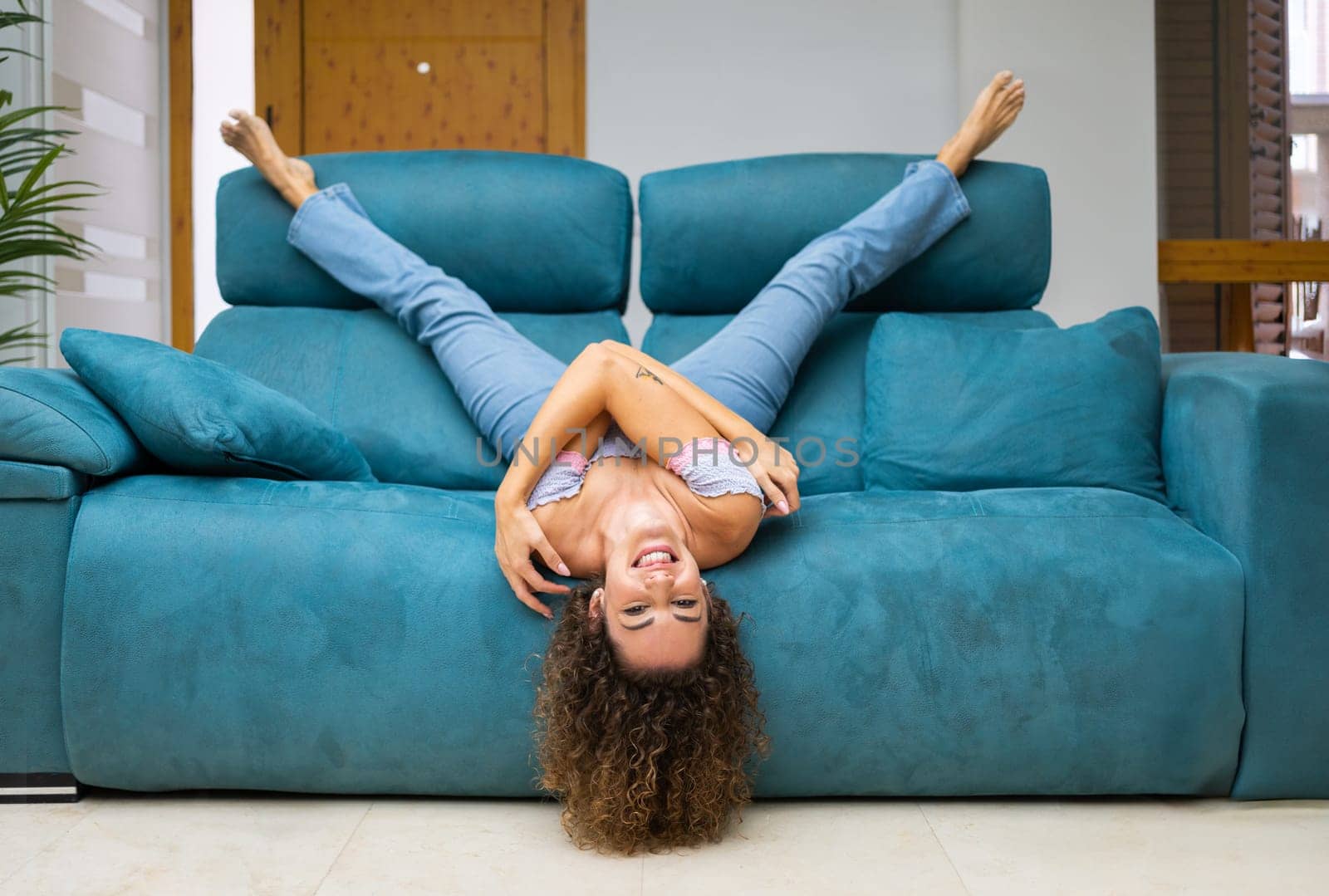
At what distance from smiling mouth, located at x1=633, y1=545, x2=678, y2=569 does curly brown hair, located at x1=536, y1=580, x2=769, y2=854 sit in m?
0.10

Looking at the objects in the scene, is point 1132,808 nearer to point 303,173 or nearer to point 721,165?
point 721,165

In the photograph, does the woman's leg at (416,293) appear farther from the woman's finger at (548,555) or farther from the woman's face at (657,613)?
the woman's face at (657,613)

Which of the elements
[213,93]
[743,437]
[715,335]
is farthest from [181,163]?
[743,437]

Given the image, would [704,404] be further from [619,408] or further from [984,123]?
[984,123]

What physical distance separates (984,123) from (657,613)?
58.7 inches

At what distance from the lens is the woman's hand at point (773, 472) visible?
5.24 feet

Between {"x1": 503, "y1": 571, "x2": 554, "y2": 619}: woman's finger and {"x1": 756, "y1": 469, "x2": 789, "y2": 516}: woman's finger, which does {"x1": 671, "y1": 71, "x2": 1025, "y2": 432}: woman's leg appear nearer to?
{"x1": 756, "y1": 469, "x2": 789, "y2": 516}: woman's finger

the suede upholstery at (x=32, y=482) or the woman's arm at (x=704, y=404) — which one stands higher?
the woman's arm at (x=704, y=404)

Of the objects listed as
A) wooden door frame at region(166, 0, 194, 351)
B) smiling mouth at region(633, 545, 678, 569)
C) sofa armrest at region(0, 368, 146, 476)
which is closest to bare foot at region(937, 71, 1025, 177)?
smiling mouth at region(633, 545, 678, 569)

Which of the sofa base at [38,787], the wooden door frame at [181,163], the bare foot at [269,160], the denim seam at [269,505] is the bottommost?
the sofa base at [38,787]

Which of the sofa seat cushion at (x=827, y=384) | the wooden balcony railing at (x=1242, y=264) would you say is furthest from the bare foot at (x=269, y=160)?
the wooden balcony railing at (x=1242, y=264)

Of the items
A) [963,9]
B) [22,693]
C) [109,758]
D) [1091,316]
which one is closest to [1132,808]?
[109,758]

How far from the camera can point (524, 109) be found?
4145 mm

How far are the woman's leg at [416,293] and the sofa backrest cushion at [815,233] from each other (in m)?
0.39
